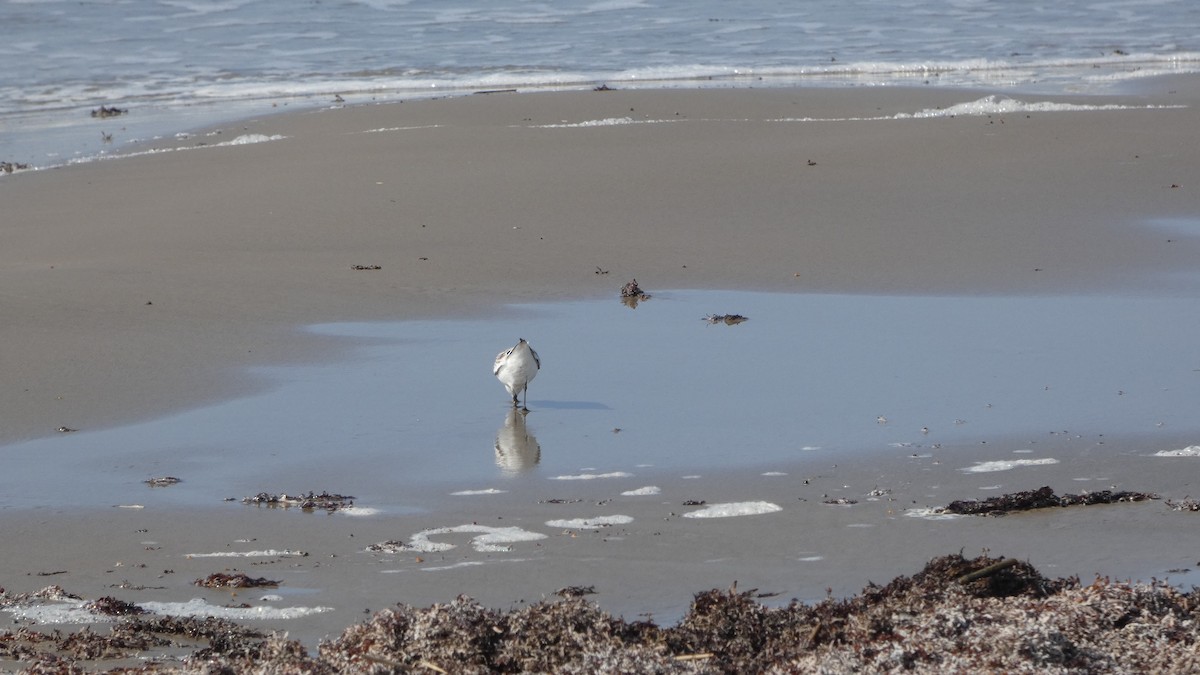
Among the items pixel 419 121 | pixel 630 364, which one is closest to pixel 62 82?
pixel 419 121

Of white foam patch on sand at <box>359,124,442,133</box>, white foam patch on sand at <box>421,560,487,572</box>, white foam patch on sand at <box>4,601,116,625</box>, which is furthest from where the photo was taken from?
white foam patch on sand at <box>359,124,442,133</box>

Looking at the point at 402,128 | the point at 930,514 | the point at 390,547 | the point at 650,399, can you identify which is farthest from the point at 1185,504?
the point at 402,128

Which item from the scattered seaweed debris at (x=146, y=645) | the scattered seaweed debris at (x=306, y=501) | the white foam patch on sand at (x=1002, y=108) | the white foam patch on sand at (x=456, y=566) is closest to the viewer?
the scattered seaweed debris at (x=146, y=645)

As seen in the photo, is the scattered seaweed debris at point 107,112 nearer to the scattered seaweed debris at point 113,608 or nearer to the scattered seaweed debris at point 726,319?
the scattered seaweed debris at point 726,319

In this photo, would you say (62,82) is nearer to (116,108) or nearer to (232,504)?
(116,108)

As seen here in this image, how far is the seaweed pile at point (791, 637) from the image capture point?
366 cm

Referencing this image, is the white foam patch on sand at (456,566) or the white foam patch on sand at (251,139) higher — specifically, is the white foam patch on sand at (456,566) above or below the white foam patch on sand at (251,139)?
below

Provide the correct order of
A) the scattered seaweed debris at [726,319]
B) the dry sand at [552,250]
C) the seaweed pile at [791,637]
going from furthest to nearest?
the scattered seaweed debris at [726,319], the dry sand at [552,250], the seaweed pile at [791,637]

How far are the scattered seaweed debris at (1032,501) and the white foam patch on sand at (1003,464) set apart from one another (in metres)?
0.44

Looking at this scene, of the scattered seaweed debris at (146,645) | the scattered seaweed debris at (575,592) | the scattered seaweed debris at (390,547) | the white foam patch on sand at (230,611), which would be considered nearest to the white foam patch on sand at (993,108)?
the scattered seaweed debris at (390,547)

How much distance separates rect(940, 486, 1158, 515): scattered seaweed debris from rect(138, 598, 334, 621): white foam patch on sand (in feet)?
7.22

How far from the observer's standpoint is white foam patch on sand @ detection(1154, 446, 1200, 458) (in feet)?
18.5

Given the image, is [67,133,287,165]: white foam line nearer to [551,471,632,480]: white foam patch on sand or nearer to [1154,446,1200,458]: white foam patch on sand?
[551,471,632,480]: white foam patch on sand

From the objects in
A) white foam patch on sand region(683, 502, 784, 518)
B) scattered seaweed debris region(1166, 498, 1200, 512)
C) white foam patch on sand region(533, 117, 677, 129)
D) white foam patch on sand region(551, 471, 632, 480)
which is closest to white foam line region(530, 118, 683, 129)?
white foam patch on sand region(533, 117, 677, 129)
